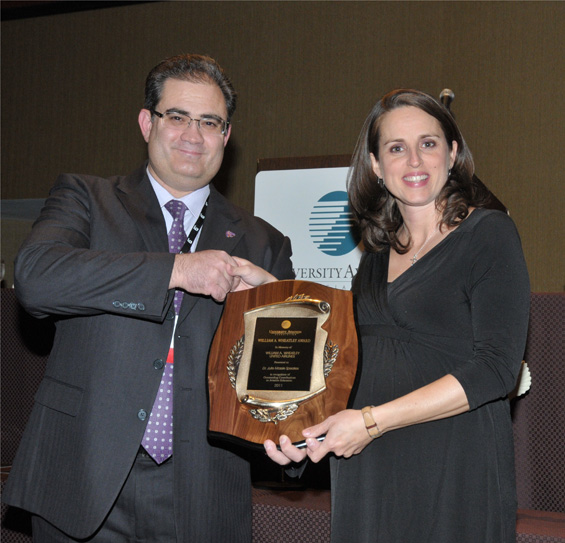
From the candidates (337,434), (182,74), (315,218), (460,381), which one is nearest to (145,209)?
(182,74)

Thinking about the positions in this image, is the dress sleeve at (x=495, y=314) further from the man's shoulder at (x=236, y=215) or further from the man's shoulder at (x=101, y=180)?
the man's shoulder at (x=101, y=180)

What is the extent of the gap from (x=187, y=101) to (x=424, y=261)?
2.94ft

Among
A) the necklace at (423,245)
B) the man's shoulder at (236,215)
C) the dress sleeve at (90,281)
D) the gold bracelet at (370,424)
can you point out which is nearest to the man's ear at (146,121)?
the man's shoulder at (236,215)

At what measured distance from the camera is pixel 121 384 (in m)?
1.87

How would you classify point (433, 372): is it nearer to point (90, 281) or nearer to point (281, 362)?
point (281, 362)

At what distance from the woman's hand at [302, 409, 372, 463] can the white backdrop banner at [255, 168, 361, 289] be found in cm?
156

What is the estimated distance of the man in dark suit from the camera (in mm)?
1831

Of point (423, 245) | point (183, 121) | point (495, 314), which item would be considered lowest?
point (495, 314)

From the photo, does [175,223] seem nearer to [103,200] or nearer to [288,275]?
[103,200]

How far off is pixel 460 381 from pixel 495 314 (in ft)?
0.61

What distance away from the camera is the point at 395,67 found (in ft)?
17.4

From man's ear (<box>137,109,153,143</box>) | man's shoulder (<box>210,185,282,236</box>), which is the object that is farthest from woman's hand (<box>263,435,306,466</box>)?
man's ear (<box>137,109,153,143</box>)

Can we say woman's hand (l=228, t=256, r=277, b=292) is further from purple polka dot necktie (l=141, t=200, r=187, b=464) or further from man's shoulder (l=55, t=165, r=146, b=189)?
man's shoulder (l=55, t=165, r=146, b=189)

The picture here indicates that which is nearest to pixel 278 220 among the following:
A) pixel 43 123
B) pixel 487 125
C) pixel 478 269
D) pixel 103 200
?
pixel 103 200
